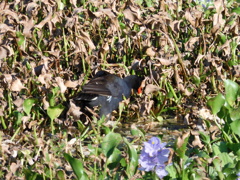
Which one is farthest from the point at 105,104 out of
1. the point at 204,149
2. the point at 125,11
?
the point at 204,149

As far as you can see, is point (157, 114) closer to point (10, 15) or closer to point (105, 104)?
point (105, 104)

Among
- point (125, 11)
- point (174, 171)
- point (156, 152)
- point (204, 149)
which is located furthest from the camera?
point (125, 11)

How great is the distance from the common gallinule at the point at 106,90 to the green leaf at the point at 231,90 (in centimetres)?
156

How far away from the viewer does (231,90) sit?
14.3ft

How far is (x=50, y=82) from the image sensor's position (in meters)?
5.39

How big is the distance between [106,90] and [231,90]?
176cm

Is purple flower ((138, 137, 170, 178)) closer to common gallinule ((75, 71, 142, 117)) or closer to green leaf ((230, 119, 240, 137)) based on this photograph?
green leaf ((230, 119, 240, 137))

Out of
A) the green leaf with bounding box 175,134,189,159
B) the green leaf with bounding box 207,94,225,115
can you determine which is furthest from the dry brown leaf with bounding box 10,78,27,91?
the green leaf with bounding box 175,134,189,159

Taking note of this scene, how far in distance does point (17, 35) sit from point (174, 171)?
2638 millimetres

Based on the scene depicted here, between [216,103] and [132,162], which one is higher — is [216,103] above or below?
above

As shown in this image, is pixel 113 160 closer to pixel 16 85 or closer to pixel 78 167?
pixel 78 167

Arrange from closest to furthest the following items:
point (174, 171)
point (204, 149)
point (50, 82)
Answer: point (174, 171) → point (204, 149) → point (50, 82)

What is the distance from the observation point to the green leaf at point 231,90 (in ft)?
14.3

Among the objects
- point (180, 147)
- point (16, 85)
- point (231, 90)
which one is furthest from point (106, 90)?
point (180, 147)
